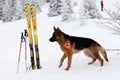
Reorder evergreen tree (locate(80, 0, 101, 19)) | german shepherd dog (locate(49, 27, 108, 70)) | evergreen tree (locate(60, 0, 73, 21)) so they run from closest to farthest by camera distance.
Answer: german shepherd dog (locate(49, 27, 108, 70)) < evergreen tree (locate(80, 0, 101, 19)) < evergreen tree (locate(60, 0, 73, 21))

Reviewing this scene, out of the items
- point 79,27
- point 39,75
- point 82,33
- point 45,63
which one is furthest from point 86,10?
point 39,75

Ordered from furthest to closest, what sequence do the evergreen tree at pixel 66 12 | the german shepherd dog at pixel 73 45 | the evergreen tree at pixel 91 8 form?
the evergreen tree at pixel 66 12 → the evergreen tree at pixel 91 8 → the german shepherd dog at pixel 73 45

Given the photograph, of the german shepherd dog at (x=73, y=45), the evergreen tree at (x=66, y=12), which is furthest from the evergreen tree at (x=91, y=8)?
the german shepherd dog at (x=73, y=45)

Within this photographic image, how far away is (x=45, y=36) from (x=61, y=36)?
12.4 metres

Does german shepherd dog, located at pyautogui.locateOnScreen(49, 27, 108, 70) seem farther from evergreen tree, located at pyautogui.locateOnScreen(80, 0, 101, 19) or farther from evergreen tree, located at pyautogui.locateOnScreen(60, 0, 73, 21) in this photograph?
evergreen tree, located at pyautogui.locateOnScreen(60, 0, 73, 21)

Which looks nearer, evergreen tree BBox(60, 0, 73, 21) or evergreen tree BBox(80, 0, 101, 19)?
evergreen tree BBox(80, 0, 101, 19)

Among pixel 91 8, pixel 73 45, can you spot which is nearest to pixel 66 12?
pixel 91 8

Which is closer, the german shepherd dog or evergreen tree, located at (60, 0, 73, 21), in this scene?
the german shepherd dog

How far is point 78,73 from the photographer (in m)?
8.16

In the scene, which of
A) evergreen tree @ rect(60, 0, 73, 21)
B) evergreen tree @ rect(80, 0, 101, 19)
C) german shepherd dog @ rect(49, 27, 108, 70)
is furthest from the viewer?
evergreen tree @ rect(60, 0, 73, 21)

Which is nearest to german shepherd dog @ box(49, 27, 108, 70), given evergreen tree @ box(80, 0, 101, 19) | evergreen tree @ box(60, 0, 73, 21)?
evergreen tree @ box(80, 0, 101, 19)

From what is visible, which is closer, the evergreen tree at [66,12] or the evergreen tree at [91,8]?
the evergreen tree at [91,8]

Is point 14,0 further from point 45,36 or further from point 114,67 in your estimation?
point 114,67

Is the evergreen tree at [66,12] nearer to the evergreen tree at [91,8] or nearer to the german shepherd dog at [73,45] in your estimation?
the evergreen tree at [91,8]
